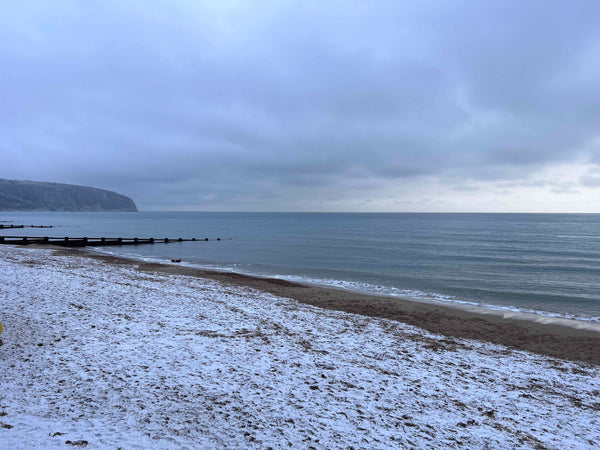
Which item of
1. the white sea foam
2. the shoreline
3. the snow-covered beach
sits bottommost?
the white sea foam

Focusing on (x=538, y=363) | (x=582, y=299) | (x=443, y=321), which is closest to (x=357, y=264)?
(x=582, y=299)

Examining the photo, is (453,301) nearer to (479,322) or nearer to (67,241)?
(479,322)

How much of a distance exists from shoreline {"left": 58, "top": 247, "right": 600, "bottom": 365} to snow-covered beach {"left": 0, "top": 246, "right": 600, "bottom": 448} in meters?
1.55

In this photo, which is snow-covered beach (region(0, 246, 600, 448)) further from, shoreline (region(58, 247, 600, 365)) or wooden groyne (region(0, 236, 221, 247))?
wooden groyne (region(0, 236, 221, 247))

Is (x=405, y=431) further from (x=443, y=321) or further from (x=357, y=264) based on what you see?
(x=357, y=264)

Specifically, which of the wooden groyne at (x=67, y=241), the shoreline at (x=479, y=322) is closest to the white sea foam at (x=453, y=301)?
the shoreline at (x=479, y=322)

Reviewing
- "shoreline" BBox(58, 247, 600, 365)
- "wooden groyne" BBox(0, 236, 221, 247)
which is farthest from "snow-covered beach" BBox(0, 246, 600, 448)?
"wooden groyne" BBox(0, 236, 221, 247)

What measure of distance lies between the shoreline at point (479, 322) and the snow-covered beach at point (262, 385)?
1.55 m

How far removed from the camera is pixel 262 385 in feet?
22.2

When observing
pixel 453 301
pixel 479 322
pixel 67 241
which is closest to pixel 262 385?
pixel 479 322

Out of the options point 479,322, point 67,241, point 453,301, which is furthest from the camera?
point 67,241

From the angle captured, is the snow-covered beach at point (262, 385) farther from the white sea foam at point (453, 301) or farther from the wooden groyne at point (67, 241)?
the wooden groyne at point (67, 241)

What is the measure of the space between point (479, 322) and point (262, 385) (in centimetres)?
1153

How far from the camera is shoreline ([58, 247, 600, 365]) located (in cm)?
1161
